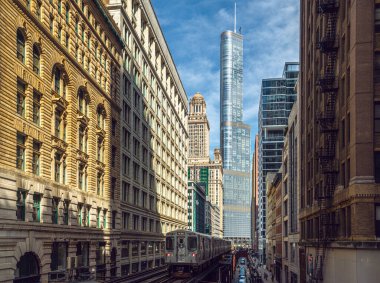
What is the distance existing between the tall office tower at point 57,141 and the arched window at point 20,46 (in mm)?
70

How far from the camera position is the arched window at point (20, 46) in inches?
1376

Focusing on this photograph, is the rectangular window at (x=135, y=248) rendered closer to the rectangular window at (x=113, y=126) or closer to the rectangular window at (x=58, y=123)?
the rectangular window at (x=113, y=126)

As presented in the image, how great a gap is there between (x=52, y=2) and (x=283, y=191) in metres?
47.9

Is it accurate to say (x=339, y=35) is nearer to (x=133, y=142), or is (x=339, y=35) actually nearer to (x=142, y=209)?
(x=133, y=142)

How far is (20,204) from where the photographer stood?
3406cm

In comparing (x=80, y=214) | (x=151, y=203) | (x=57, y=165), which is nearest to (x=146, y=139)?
(x=151, y=203)

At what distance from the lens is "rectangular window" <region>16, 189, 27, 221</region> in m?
33.8

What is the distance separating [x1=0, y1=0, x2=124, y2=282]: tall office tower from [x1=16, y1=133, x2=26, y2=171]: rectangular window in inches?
2.9

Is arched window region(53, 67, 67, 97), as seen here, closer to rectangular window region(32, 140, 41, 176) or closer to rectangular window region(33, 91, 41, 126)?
rectangular window region(33, 91, 41, 126)

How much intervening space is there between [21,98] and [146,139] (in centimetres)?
4237

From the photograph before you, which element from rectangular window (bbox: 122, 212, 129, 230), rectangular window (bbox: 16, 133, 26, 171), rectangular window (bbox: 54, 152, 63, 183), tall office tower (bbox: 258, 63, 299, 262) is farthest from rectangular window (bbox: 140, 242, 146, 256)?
tall office tower (bbox: 258, 63, 299, 262)

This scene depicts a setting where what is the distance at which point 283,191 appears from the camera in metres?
76.6

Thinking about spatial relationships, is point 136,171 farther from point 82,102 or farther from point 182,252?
point 82,102

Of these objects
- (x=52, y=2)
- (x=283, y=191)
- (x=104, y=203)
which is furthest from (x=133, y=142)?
(x=52, y=2)
